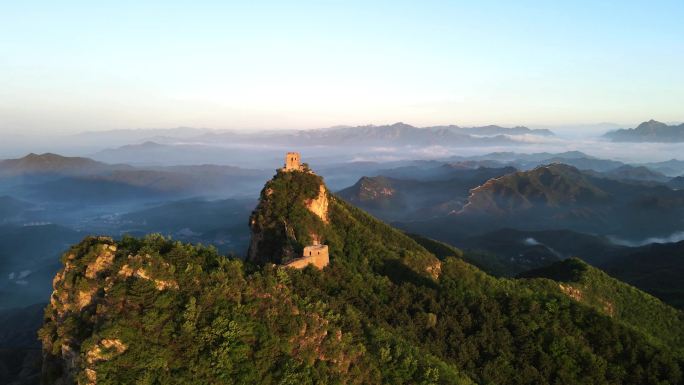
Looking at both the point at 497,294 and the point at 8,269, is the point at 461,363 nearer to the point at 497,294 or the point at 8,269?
the point at 497,294

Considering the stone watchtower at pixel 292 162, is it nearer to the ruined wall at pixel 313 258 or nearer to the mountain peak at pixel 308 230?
the mountain peak at pixel 308 230

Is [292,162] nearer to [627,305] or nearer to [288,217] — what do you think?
[288,217]

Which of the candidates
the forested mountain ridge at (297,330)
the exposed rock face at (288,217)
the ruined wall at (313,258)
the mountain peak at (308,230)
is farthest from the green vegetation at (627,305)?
the ruined wall at (313,258)

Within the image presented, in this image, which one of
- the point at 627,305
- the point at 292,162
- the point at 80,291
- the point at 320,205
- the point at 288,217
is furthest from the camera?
the point at 292,162

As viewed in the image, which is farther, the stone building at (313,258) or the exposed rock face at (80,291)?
the stone building at (313,258)

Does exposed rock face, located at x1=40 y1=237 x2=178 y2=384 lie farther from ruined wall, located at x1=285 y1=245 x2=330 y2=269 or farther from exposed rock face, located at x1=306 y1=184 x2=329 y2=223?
exposed rock face, located at x1=306 y1=184 x2=329 y2=223

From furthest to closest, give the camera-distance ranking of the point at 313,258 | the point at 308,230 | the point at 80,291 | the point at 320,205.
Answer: the point at 320,205, the point at 308,230, the point at 313,258, the point at 80,291

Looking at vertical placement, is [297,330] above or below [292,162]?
below

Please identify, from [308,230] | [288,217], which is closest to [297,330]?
[308,230]
